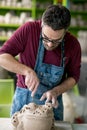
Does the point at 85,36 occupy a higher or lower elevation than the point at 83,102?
higher

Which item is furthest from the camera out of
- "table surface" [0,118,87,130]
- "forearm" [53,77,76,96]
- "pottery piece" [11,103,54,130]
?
"forearm" [53,77,76,96]

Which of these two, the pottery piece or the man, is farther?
the man

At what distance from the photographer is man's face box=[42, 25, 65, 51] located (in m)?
1.66

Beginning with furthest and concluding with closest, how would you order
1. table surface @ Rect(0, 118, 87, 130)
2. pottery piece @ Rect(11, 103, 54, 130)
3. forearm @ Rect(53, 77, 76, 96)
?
forearm @ Rect(53, 77, 76, 96) < table surface @ Rect(0, 118, 87, 130) < pottery piece @ Rect(11, 103, 54, 130)

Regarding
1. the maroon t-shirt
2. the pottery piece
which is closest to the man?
the maroon t-shirt

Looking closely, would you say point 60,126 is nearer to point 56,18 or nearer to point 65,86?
point 65,86

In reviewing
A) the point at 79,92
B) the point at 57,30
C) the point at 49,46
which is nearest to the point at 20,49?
the point at 49,46

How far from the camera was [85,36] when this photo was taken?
4.94 metres

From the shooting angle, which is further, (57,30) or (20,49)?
(20,49)

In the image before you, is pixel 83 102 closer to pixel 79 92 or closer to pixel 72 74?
pixel 79 92

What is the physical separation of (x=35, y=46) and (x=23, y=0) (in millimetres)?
4059

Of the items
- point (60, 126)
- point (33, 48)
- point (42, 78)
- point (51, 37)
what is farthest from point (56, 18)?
point (60, 126)

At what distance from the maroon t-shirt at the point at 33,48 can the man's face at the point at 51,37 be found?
10 cm

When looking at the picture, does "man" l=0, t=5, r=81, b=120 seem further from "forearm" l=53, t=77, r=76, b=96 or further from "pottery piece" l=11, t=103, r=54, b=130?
"pottery piece" l=11, t=103, r=54, b=130
